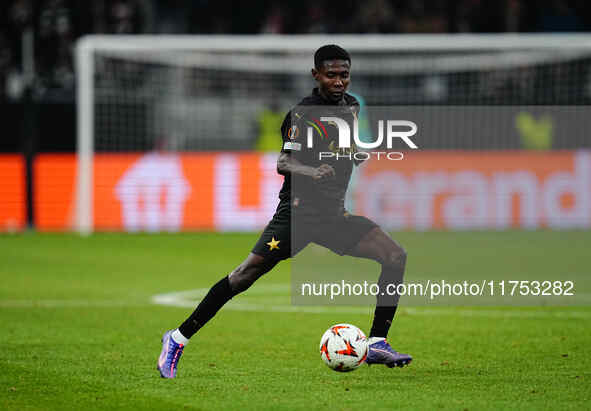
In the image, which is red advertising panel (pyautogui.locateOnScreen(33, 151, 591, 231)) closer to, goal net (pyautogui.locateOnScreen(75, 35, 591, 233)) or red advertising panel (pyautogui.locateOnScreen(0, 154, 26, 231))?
red advertising panel (pyautogui.locateOnScreen(0, 154, 26, 231))

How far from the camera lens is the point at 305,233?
267 inches

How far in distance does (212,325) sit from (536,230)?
39.7ft

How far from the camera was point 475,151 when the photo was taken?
67.6 ft

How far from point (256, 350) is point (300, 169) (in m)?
2.07

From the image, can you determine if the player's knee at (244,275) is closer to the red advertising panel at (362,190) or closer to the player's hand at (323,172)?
the player's hand at (323,172)

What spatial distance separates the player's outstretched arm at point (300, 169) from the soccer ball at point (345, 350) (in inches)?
41.8

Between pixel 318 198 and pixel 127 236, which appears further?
pixel 127 236

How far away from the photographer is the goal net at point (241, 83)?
19438 millimetres

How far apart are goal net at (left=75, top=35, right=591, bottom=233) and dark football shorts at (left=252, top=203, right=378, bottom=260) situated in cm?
1228

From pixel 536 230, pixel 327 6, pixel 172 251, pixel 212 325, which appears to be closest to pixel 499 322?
pixel 212 325

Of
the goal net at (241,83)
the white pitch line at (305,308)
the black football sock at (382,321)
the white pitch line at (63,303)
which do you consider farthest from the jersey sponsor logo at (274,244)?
the goal net at (241,83)

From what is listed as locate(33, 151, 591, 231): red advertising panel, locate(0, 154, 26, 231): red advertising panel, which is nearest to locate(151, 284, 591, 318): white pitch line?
locate(33, 151, 591, 231): red advertising panel

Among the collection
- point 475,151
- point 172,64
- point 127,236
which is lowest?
point 127,236

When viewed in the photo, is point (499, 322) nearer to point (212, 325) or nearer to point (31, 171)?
point (212, 325)
